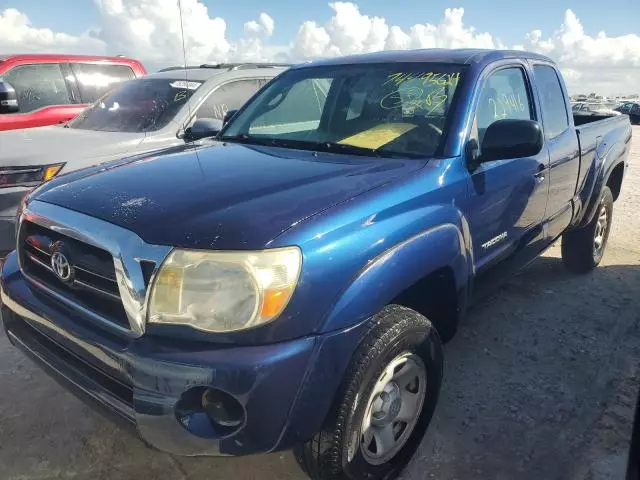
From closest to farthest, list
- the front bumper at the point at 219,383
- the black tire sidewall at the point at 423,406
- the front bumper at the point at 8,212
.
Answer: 1. the front bumper at the point at 219,383
2. the black tire sidewall at the point at 423,406
3. the front bumper at the point at 8,212

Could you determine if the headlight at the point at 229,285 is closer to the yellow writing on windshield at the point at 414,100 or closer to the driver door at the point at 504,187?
the driver door at the point at 504,187

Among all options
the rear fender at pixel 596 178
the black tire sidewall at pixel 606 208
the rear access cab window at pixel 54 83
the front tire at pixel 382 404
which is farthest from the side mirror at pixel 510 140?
the rear access cab window at pixel 54 83

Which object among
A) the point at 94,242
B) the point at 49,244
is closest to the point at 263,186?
the point at 94,242

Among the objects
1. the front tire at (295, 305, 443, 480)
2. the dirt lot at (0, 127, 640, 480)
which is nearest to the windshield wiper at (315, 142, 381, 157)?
the front tire at (295, 305, 443, 480)

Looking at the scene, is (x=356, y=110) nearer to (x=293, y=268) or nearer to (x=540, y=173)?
(x=540, y=173)

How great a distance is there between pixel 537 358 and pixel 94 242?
8.73 feet

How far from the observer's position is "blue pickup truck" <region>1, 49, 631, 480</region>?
68.6 inches

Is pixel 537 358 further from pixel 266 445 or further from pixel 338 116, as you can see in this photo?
pixel 266 445

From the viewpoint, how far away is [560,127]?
12.1 feet

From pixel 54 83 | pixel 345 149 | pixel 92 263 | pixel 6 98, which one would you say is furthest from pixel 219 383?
pixel 54 83

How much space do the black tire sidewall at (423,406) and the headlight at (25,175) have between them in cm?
309

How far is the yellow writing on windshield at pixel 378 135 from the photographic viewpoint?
271 centimetres

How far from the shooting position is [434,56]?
3.09 m

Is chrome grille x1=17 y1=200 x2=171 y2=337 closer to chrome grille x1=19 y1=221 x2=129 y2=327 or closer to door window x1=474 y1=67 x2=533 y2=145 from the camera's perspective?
chrome grille x1=19 y1=221 x2=129 y2=327
